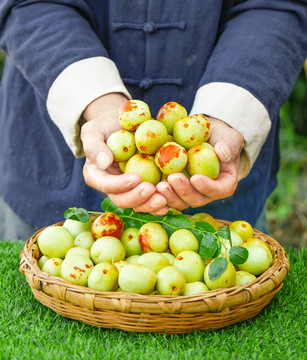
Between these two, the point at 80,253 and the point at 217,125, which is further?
the point at 217,125

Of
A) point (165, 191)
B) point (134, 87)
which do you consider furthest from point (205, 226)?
point (134, 87)

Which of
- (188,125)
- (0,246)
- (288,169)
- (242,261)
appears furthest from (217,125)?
(288,169)

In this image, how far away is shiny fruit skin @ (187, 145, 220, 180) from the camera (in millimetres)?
1174

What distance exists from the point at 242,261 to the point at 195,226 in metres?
0.16

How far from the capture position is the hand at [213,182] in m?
1.16

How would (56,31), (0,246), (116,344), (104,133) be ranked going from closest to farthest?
(116,344) → (104,133) → (56,31) → (0,246)

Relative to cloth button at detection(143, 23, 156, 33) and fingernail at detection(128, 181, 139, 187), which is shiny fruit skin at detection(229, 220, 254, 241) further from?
cloth button at detection(143, 23, 156, 33)

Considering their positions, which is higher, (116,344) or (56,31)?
(56,31)

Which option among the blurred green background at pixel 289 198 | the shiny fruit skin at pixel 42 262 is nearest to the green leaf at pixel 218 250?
the shiny fruit skin at pixel 42 262

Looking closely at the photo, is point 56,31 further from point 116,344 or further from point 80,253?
point 116,344

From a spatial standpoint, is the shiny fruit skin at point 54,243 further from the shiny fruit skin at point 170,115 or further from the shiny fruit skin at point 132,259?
the shiny fruit skin at point 170,115

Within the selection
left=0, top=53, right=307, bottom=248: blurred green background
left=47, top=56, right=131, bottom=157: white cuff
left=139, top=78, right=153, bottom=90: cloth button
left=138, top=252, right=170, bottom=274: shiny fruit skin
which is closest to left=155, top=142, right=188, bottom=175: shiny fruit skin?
left=138, top=252, right=170, bottom=274: shiny fruit skin

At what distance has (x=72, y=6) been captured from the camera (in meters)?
1.56

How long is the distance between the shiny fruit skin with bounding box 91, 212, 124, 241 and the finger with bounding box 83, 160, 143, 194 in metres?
0.11
